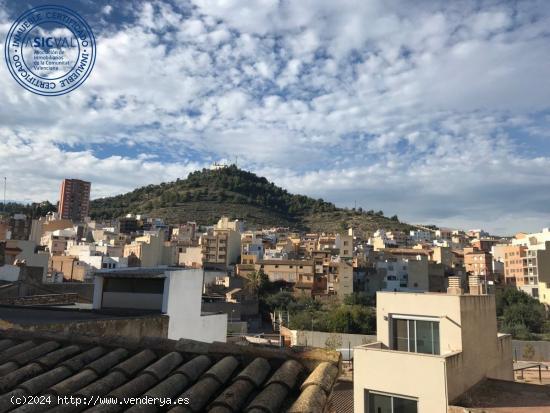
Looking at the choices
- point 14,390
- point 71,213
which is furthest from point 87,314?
point 71,213

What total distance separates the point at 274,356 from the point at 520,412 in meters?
9.86

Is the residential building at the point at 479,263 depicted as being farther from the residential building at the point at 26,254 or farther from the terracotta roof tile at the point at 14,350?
the terracotta roof tile at the point at 14,350

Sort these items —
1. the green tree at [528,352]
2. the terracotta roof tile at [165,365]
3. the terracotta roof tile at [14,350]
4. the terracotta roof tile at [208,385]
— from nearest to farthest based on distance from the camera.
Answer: the terracotta roof tile at [208,385], the terracotta roof tile at [165,365], the terracotta roof tile at [14,350], the green tree at [528,352]

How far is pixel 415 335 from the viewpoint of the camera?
13.8 m

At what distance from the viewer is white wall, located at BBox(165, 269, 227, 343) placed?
12789 millimetres

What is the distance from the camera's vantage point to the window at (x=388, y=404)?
11.8 meters

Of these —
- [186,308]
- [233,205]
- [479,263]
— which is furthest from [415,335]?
[233,205]

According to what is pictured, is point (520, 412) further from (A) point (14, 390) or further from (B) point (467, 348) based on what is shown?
(A) point (14, 390)

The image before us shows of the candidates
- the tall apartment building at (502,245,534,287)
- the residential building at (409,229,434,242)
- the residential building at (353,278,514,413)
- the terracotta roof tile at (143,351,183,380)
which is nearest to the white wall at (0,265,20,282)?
the residential building at (353,278,514,413)

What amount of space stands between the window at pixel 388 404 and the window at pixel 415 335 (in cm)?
194

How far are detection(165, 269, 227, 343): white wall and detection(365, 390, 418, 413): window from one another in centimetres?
534

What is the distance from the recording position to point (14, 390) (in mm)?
3600

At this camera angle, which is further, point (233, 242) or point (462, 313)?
point (233, 242)

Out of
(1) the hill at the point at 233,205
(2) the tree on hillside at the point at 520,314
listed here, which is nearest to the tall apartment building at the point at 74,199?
(1) the hill at the point at 233,205
